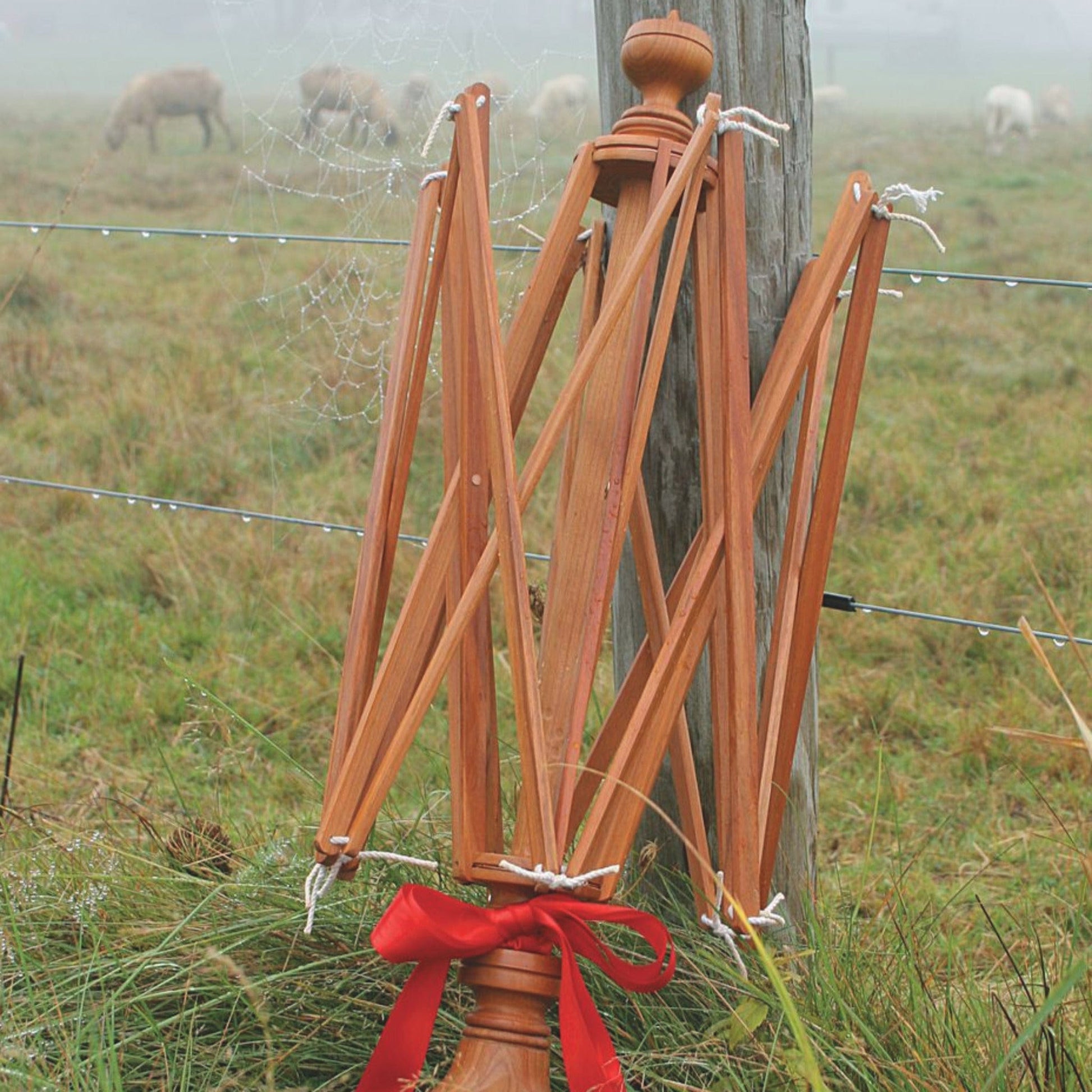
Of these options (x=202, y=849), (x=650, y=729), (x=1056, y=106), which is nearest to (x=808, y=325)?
(x=650, y=729)

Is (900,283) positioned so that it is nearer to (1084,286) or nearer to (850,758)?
(850,758)

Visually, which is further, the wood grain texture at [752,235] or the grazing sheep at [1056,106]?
the grazing sheep at [1056,106]

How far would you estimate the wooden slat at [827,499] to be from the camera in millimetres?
1469

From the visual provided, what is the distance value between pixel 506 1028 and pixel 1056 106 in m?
13.3

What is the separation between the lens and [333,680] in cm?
324

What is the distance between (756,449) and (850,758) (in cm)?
168

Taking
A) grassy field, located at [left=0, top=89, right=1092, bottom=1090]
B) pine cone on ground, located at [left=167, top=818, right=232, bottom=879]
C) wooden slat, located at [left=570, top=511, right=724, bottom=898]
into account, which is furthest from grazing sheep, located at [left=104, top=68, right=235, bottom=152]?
wooden slat, located at [left=570, top=511, right=724, bottom=898]

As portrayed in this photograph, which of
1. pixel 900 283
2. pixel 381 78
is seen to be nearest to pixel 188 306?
pixel 381 78

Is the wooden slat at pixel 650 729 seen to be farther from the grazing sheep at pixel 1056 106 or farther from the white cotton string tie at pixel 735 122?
the grazing sheep at pixel 1056 106

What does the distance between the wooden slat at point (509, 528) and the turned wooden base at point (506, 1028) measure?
4.6 inches

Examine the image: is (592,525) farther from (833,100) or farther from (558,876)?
(833,100)

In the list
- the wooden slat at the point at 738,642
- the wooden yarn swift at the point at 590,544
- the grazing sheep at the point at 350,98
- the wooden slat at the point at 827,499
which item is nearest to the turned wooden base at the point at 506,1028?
the wooden yarn swift at the point at 590,544

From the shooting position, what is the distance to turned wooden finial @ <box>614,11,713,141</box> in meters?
1.36

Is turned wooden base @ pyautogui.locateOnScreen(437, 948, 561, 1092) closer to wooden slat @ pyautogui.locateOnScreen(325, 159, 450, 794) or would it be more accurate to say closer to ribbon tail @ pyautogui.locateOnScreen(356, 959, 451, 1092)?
ribbon tail @ pyautogui.locateOnScreen(356, 959, 451, 1092)
